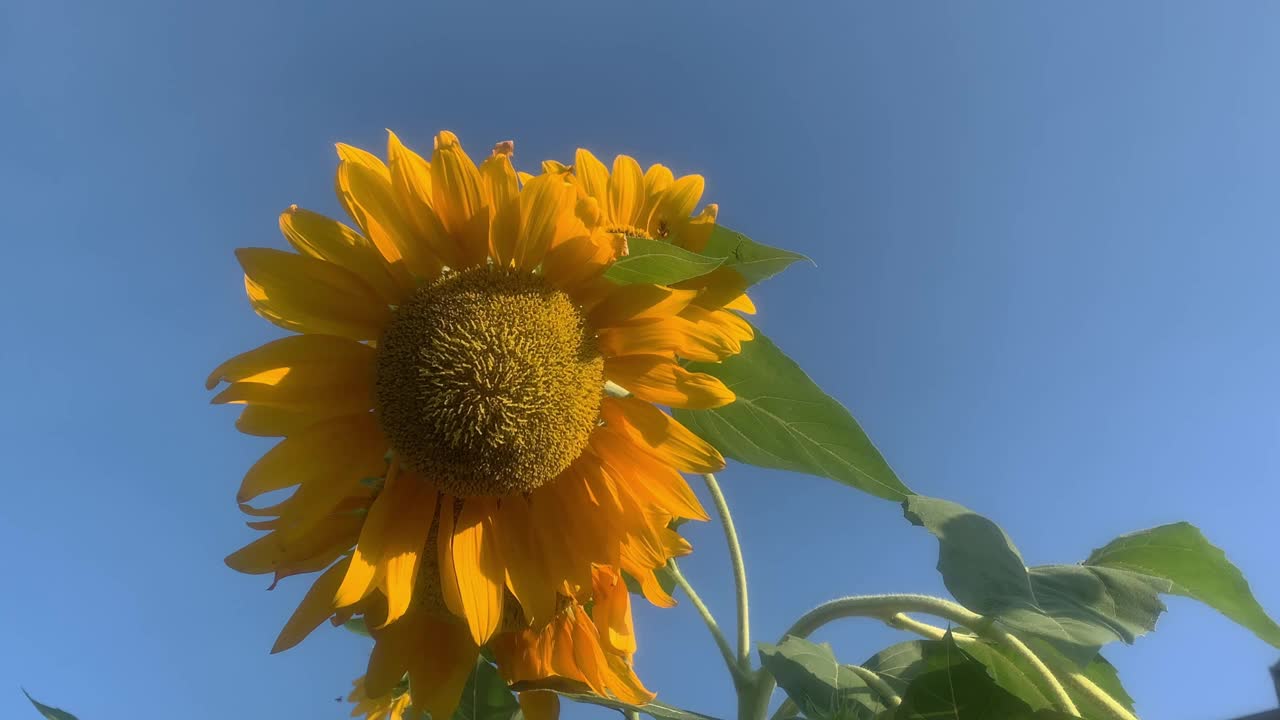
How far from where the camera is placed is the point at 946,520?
1219 mm

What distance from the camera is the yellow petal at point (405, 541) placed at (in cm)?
134

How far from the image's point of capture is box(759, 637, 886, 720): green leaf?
1.23 metres

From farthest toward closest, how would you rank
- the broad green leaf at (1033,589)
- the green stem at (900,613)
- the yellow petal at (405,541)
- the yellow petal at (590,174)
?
the yellow petal at (590,174) → the yellow petal at (405,541) → the green stem at (900,613) → the broad green leaf at (1033,589)

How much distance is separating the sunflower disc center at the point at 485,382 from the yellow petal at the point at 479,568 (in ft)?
0.21

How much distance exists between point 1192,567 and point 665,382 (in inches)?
36.9

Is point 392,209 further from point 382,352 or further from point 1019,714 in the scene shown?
point 1019,714

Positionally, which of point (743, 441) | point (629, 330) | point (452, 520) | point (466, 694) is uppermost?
point (629, 330)

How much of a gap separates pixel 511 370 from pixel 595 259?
23 centimetres

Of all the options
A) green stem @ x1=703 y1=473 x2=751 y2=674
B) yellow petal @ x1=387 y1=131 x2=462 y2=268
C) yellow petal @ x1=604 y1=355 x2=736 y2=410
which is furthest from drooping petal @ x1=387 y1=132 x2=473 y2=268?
green stem @ x1=703 y1=473 x2=751 y2=674

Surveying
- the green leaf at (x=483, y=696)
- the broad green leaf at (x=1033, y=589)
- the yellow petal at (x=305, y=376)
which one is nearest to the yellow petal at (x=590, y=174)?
the yellow petal at (x=305, y=376)

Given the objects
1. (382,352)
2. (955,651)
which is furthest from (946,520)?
(382,352)

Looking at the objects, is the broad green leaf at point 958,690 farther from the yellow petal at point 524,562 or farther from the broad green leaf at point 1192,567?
the yellow petal at point 524,562

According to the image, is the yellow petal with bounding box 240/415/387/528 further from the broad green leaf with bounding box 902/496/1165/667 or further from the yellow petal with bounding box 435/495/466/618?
the broad green leaf with bounding box 902/496/1165/667

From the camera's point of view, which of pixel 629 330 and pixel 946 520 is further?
pixel 629 330
